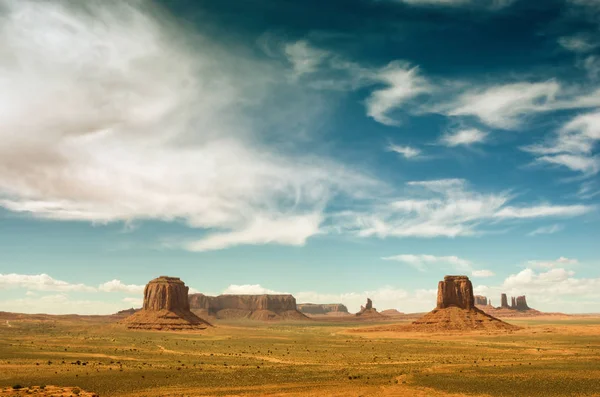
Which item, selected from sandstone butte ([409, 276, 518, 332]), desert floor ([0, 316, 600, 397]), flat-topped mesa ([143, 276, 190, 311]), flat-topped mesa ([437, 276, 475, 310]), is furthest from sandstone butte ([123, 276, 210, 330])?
flat-topped mesa ([437, 276, 475, 310])

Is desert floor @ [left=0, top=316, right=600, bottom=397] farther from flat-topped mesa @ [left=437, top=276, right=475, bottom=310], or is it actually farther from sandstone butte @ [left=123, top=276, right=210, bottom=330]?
flat-topped mesa @ [left=437, top=276, right=475, bottom=310]

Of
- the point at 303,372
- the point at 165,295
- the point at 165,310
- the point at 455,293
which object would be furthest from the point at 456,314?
the point at 303,372

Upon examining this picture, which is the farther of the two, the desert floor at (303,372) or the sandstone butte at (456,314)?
the sandstone butte at (456,314)

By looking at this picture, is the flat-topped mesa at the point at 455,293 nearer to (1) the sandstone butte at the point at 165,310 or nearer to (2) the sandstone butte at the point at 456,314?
(2) the sandstone butte at the point at 456,314

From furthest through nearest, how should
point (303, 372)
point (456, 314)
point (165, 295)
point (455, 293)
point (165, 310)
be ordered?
point (165, 295)
point (165, 310)
point (455, 293)
point (456, 314)
point (303, 372)

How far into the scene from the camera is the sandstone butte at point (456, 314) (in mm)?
140750

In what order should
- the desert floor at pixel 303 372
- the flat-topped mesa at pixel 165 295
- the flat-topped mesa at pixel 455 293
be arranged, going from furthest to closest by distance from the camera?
the flat-topped mesa at pixel 165 295, the flat-topped mesa at pixel 455 293, the desert floor at pixel 303 372

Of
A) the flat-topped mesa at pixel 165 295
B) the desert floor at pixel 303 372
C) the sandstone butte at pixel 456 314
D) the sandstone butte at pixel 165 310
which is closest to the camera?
the desert floor at pixel 303 372

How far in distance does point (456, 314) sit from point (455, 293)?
38.1 feet

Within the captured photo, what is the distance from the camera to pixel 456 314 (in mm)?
149625

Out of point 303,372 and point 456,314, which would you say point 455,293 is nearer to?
point 456,314

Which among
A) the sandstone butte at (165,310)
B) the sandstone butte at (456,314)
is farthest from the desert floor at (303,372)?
the sandstone butte at (165,310)

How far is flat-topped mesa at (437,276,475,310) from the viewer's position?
517 feet

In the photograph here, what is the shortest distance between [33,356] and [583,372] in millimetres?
79265
